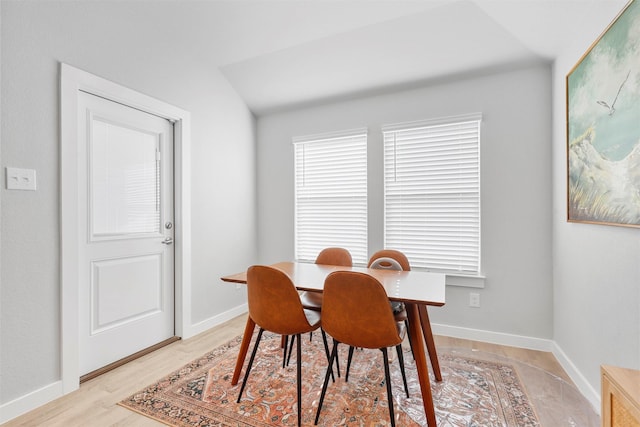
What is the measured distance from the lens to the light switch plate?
1.71 m

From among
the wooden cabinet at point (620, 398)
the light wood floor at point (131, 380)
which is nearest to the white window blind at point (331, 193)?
the light wood floor at point (131, 380)

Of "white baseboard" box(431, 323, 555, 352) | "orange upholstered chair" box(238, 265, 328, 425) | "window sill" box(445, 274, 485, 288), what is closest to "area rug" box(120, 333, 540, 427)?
"orange upholstered chair" box(238, 265, 328, 425)

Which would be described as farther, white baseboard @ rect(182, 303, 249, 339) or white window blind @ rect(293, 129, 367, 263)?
white window blind @ rect(293, 129, 367, 263)

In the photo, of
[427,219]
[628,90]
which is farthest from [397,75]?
[628,90]

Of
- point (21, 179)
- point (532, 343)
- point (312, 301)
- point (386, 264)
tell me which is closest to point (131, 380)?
point (312, 301)

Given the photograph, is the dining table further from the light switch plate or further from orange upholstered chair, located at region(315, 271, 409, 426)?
the light switch plate

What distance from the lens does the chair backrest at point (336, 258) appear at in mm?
2654

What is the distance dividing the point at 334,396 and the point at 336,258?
108 centimetres

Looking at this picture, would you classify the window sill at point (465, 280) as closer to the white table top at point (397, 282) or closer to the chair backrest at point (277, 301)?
the white table top at point (397, 282)

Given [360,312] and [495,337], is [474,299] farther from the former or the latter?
[360,312]

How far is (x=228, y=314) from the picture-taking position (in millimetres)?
3367

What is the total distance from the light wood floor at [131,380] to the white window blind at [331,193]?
4.00ft

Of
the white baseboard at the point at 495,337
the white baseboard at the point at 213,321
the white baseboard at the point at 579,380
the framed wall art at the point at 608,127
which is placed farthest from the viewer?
the white baseboard at the point at 213,321

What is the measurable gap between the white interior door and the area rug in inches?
23.8
